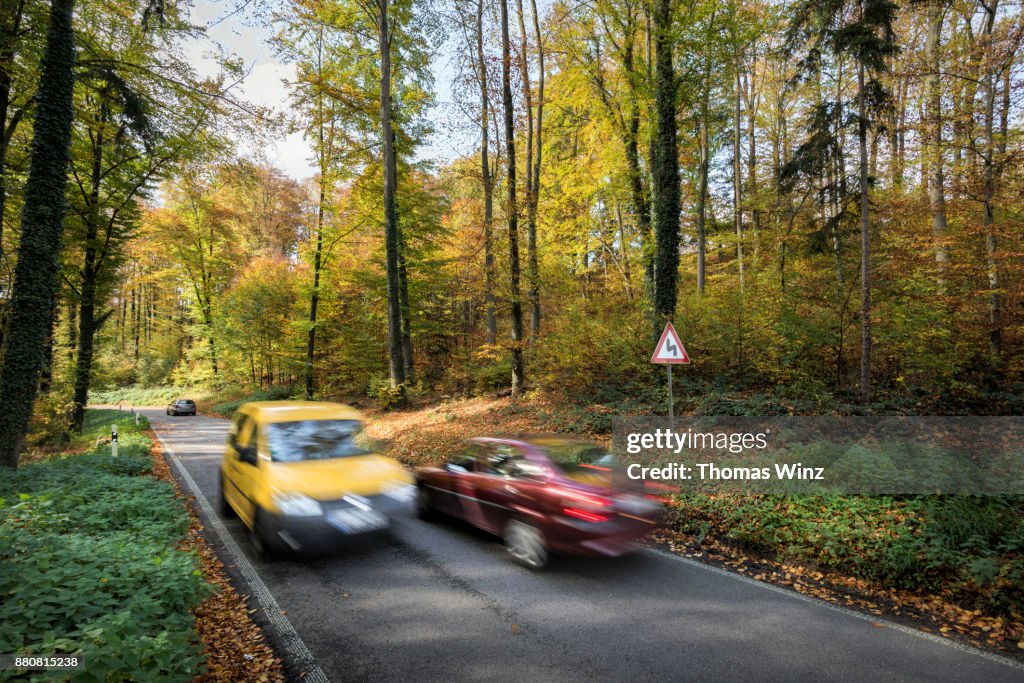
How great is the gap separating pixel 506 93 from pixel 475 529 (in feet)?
43.0

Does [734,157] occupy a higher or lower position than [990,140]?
higher

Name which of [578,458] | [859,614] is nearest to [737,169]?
[578,458]

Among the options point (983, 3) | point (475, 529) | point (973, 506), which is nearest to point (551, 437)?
point (475, 529)

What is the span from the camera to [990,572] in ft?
14.9

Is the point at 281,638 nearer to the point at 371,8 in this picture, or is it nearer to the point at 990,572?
the point at 990,572

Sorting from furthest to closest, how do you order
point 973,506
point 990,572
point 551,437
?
1. point 551,437
2. point 973,506
3. point 990,572

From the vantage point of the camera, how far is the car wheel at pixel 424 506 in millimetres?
7426

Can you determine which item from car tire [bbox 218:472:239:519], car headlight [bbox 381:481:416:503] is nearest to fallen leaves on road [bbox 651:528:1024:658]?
car headlight [bbox 381:481:416:503]

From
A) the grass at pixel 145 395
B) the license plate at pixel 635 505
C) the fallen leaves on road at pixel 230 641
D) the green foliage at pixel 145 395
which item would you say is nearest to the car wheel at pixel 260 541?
the fallen leaves on road at pixel 230 641

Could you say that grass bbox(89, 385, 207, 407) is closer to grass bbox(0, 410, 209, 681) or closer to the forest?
the forest

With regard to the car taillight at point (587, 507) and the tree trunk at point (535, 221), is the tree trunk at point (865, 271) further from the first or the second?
the tree trunk at point (535, 221)

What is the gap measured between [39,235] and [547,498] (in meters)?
10.7

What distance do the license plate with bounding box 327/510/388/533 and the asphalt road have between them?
1.14 feet

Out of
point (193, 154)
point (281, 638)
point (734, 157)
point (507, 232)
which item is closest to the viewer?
point (281, 638)
